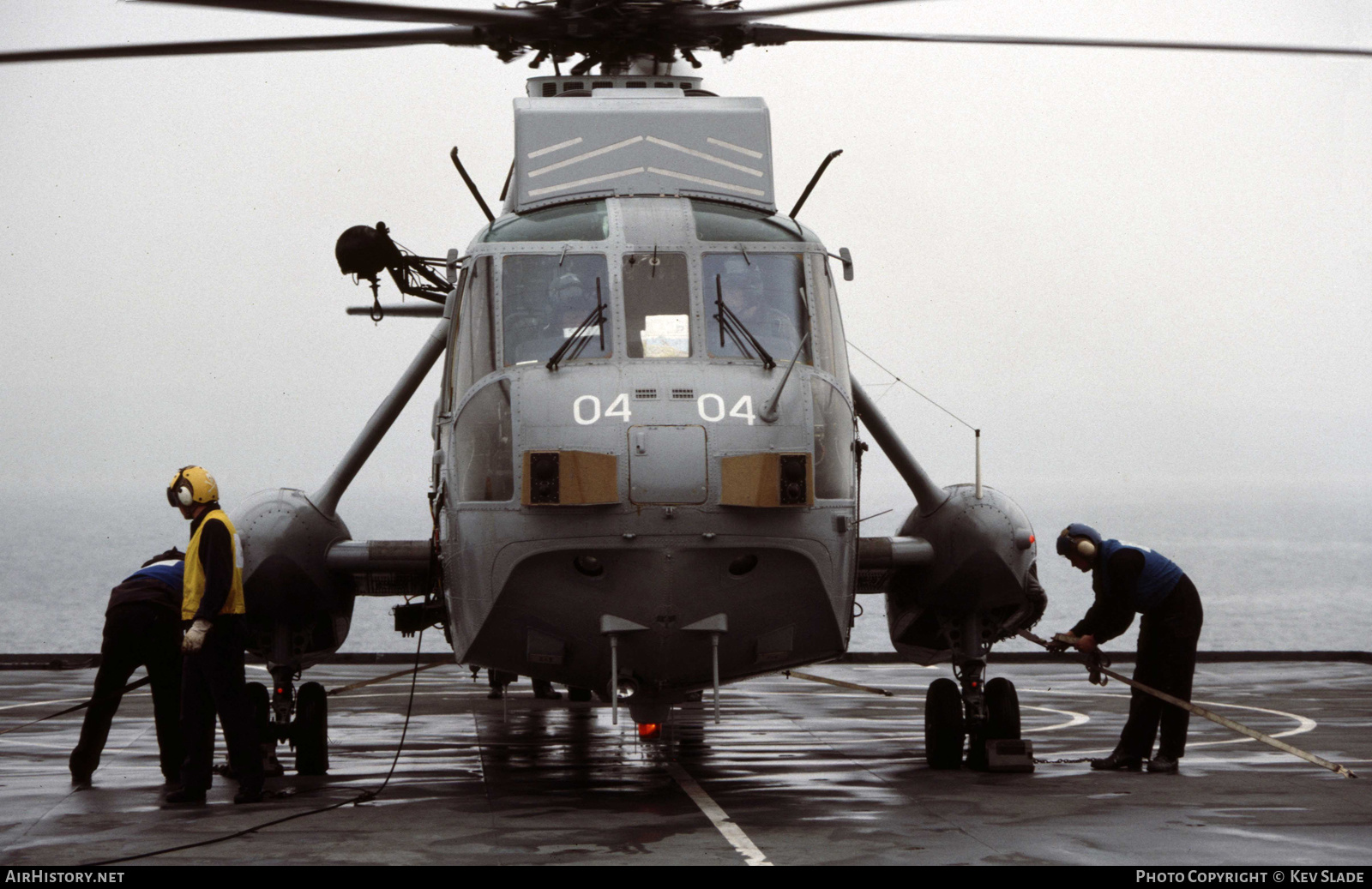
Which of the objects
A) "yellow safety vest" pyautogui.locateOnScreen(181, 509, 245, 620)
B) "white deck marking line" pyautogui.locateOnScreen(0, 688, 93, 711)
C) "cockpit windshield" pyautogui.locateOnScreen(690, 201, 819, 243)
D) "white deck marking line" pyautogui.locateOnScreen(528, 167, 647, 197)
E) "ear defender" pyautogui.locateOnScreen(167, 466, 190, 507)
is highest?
"white deck marking line" pyautogui.locateOnScreen(528, 167, 647, 197)

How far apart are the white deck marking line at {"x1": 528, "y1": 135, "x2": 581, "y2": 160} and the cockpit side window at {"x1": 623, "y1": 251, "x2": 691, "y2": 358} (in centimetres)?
130

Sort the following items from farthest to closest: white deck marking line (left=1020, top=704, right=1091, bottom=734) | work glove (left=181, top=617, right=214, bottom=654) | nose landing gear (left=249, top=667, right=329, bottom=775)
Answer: white deck marking line (left=1020, top=704, right=1091, bottom=734) → nose landing gear (left=249, top=667, right=329, bottom=775) → work glove (left=181, top=617, right=214, bottom=654)

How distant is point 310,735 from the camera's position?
12.0 meters

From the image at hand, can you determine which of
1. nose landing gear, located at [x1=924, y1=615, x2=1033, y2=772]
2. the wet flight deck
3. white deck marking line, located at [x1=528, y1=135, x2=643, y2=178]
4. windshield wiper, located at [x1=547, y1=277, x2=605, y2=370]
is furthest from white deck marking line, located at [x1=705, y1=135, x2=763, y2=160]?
the wet flight deck

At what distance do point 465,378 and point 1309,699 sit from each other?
11.9m

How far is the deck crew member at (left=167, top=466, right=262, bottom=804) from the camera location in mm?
10055

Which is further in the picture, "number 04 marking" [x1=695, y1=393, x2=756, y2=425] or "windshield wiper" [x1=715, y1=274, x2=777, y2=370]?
"windshield wiper" [x1=715, y1=274, x2=777, y2=370]

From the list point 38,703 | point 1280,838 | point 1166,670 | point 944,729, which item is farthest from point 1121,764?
point 38,703

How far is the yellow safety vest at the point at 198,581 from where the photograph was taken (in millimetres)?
10195

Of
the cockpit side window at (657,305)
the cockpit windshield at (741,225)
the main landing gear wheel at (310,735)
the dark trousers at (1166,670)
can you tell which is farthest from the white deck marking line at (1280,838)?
Result: the main landing gear wheel at (310,735)

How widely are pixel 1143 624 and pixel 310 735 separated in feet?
19.9

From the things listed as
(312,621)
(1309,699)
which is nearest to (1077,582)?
(1309,699)

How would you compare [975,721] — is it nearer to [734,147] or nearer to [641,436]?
[641,436]

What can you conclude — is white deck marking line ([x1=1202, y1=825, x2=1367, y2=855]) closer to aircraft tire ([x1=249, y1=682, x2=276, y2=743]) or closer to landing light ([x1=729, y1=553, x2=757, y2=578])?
landing light ([x1=729, y1=553, x2=757, y2=578])
